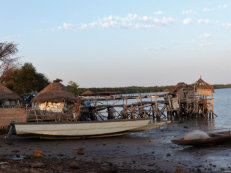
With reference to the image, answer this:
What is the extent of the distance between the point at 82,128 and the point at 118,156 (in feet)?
18.0

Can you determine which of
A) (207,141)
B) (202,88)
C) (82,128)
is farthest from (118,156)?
(202,88)

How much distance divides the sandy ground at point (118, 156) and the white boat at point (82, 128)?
48 centimetres

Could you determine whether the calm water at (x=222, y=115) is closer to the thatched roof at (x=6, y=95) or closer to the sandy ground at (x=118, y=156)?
the sandy ground at (x=118, y=156)

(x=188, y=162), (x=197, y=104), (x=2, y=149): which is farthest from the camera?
(x=197, y=104)

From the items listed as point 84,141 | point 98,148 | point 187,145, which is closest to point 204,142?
point 187,145

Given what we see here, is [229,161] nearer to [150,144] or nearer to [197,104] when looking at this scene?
[150,144]

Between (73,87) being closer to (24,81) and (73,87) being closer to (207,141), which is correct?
(24,81)

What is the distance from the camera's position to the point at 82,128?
745 inches

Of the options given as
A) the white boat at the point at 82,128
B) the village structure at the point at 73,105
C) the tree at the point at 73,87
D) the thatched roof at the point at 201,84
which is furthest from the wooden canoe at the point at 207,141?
the tree at the point at 73,87

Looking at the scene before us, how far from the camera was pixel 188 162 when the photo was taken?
1300 centimetres

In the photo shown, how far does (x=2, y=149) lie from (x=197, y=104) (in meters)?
27.0

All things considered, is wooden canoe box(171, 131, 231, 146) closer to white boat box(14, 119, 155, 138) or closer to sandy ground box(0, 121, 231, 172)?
sandy ground box(0, 121, 231, 172)

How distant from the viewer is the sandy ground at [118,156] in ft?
36.4

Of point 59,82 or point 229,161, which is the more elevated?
point 59,82
